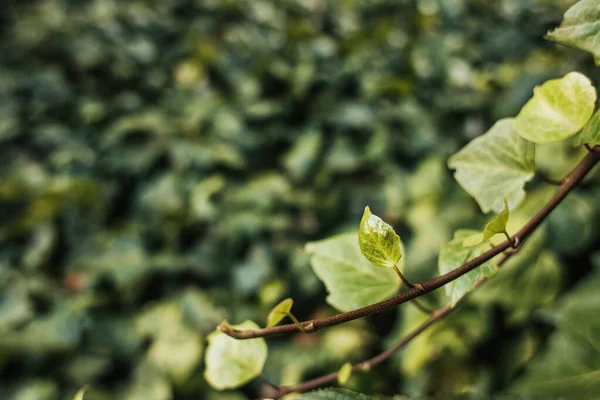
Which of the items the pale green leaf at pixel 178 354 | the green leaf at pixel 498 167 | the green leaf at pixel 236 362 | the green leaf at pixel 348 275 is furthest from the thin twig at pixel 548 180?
the pale green leaf at pixel 178 354

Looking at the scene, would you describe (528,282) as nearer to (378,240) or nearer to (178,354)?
(378,240)

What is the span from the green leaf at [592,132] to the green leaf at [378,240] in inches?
5.4

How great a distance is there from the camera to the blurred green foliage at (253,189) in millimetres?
1068

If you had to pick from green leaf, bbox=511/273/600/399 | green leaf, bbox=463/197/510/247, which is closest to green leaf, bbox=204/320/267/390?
green leaf, bbox=463/197/510/247

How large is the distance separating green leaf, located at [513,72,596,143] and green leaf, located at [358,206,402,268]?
0.14m

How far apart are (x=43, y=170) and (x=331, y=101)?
2.94ft

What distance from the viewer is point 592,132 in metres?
0.28

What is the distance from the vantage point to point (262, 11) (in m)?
1.47

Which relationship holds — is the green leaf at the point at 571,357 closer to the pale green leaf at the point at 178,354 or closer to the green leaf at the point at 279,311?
the green leaf at the point at 279,311

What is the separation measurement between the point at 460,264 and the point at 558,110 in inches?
5.3

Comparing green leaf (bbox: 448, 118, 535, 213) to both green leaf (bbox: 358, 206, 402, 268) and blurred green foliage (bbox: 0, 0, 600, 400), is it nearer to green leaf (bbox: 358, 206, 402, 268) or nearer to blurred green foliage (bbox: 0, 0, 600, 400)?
green leaf (bbox: 358, 206, 402, 268)

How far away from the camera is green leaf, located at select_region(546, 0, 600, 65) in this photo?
0.30 m

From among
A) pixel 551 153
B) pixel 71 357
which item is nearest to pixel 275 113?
pixel 551 153

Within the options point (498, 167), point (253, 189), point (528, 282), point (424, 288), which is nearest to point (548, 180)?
point (498, 167)
